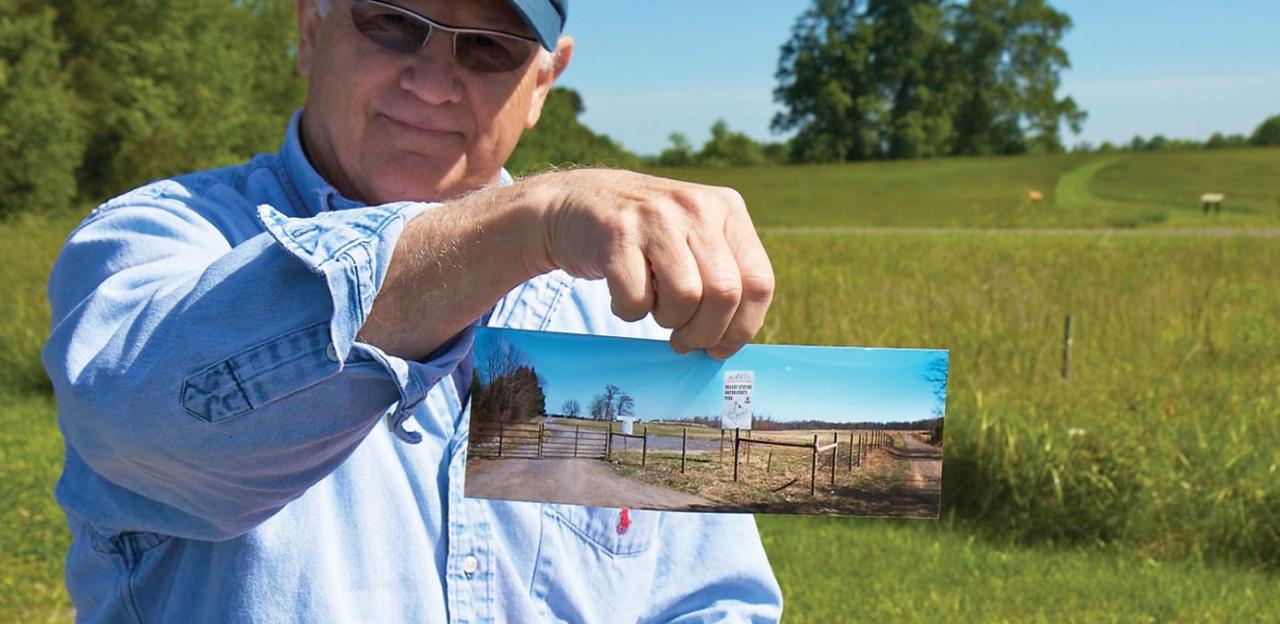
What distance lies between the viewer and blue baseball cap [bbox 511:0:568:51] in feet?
6.03

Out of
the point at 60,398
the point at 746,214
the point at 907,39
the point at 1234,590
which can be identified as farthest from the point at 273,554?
the point at 907,39

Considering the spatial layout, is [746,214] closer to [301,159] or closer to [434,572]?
[434,572]

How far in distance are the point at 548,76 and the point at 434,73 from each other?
38 centimetres

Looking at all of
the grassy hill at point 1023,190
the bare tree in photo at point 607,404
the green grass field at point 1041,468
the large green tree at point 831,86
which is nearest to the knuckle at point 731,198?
the bare tree in photo at point 607,404

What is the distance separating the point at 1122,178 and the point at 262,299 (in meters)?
42.6

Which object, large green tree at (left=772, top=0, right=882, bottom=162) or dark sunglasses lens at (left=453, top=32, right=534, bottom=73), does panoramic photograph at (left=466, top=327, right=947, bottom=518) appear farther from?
large green tree at (left=772, top=0, right=882, bottom=162)

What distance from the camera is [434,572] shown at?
169cm

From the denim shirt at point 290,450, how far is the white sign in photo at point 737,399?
0.26 m

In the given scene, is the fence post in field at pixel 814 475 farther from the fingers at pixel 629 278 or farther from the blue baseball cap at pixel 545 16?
the blue baseball cap at pixel 545 16

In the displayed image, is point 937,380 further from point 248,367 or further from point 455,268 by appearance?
point 248,367

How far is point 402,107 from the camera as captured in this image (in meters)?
1.96

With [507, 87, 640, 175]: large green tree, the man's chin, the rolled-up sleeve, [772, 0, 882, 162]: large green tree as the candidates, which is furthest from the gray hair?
[772, 0, 882, 162]: large green tree

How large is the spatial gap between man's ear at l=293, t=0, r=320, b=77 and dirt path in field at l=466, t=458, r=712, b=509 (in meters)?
1.04

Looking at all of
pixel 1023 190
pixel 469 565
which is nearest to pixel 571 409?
pixel 469 565
